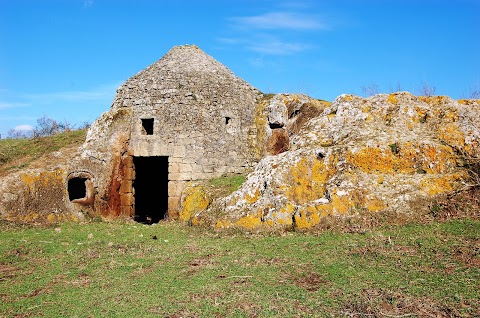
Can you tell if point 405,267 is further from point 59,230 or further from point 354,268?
point 59,230

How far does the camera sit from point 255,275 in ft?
18.6

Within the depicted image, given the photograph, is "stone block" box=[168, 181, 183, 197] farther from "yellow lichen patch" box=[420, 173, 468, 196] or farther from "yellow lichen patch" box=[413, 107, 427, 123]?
"yellow lichen patch" box=[420, 173, 468, 196]

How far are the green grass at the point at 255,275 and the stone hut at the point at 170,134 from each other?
4408 millimetres

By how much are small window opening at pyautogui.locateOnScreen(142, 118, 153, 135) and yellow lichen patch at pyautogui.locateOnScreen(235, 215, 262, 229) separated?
5.90 metres

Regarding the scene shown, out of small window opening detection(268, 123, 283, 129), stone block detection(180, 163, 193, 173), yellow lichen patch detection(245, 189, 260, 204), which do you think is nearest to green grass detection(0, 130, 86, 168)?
stone block detection(180, 163, 193, 173)

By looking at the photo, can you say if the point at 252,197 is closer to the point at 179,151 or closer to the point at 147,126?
the point at 179,151

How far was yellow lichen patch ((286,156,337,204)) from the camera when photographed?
8.41 meters

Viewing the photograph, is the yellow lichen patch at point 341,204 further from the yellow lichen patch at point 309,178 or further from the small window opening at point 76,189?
the small window opening at point 76,189

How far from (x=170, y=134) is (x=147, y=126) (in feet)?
3.58

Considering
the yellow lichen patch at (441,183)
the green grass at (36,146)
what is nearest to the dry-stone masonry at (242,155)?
the yellow lichen patch at (441,183)

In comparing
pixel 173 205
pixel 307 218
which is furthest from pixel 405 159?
pixel 173 205

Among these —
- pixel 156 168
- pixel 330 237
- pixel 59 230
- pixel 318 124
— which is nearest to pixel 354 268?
pixel 330 237

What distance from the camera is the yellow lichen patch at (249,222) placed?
816cm

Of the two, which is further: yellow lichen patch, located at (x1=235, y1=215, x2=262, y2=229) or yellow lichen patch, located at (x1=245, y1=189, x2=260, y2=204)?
yellow lichen patch, located at (x1=245, y1=189, x2=260, y2=204)
